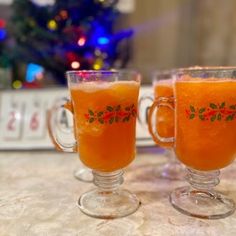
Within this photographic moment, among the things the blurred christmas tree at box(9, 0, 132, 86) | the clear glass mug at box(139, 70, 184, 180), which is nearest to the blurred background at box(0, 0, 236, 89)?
the blurred christmas tree at box(9, 0, 132, 86)

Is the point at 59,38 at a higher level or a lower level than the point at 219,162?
higher

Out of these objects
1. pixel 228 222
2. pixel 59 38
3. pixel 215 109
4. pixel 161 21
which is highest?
pixel 161 21

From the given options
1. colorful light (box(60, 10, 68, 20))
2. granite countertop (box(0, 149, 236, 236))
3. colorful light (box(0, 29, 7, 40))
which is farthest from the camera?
colorful light (box(0, 29, 7, 40))

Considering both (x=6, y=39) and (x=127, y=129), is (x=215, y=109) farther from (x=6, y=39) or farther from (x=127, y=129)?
(x=6, y=39)

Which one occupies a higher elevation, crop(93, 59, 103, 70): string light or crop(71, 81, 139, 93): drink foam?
crop(93, 59, 103, 70): string light

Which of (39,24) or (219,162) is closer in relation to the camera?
(219,162)

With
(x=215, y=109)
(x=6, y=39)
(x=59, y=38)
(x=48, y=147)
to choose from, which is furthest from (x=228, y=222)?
(x=6, y=39)

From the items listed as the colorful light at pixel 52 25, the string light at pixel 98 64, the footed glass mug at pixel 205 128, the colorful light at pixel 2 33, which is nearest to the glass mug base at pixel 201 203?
the footed glass mug at pixel 205 128

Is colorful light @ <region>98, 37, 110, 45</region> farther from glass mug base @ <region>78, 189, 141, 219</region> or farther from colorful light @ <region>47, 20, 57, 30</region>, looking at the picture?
glass mug base @ <region>78, 189, 141, 219</region>
